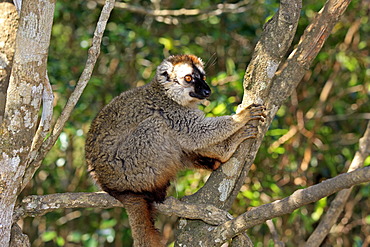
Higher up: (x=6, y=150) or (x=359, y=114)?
(x=6, y=150)

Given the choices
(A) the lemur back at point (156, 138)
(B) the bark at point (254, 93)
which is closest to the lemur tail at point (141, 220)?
(A) the lemur back at point (156, 138)

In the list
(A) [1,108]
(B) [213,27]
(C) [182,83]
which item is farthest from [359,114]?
(A) [1,108]

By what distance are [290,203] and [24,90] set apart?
69.2 inches

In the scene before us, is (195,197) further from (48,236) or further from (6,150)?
(48,236)

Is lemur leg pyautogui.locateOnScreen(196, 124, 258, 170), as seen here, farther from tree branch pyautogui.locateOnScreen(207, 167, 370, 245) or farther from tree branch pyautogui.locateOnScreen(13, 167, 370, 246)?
tree branch pyautogui.locateOnScreen(207, 167, 370, 245)

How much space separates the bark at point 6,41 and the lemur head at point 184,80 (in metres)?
1.59

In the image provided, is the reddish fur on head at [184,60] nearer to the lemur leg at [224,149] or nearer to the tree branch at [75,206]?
the lemur leg at [224,149]

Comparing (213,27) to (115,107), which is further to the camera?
(213,27)

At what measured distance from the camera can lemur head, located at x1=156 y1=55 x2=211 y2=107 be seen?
15.3 feet

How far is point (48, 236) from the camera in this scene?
5.52m

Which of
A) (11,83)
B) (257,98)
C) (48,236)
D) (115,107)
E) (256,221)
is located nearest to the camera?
(11,83)

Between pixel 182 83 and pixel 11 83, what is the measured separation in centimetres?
195

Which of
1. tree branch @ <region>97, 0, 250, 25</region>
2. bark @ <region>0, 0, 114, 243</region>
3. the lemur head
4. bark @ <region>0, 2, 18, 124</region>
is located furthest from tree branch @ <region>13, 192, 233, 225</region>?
tree branch @ <region>97, 0, 250, 25</region>

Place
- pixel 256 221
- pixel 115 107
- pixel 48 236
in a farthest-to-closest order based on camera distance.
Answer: pixel 48 236 < pixel 115 107 < pixel 256 221
